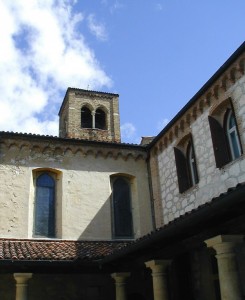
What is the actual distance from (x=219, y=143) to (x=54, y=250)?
17.2ft

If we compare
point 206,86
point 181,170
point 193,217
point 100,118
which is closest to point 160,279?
point 193,217

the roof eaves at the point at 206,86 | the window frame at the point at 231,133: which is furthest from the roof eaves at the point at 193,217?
the roof eaves at the point at 206,86

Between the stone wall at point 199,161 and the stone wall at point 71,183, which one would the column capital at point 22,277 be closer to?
the stone wall at point 71,183

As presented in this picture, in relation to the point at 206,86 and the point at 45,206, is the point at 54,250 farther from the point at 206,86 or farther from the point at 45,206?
the point at 206,86

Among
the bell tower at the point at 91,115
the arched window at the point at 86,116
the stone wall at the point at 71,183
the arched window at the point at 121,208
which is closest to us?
the stone wall at the point at 71,183

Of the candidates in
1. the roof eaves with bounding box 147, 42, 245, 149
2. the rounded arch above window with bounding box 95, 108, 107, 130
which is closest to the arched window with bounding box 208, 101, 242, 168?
the roof eaves with bounding box 147, 42, 245, 149

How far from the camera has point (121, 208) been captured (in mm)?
13141

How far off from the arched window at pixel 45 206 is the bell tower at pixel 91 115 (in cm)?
1008

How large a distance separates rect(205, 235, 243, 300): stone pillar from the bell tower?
56.4 feet

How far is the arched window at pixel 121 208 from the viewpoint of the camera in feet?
42.1

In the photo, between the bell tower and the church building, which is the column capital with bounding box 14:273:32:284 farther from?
the bell tower

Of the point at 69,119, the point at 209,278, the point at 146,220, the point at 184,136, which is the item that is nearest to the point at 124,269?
the point at 209,278

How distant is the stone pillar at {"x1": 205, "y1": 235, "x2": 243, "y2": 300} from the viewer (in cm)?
599

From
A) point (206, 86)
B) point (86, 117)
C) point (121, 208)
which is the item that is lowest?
point (121, 208)
